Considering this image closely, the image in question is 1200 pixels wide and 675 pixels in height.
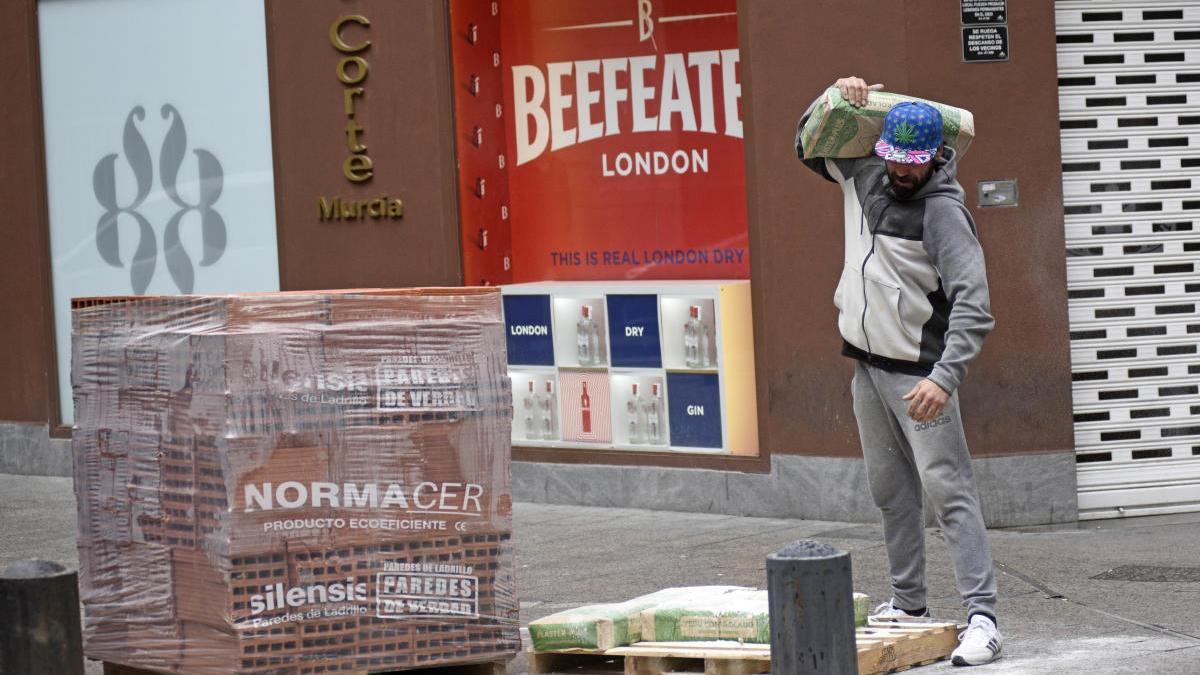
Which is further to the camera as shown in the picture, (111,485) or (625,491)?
(625,491)

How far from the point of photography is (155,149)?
12.2m

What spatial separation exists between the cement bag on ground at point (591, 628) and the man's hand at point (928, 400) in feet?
3.37

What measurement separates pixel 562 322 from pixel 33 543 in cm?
326

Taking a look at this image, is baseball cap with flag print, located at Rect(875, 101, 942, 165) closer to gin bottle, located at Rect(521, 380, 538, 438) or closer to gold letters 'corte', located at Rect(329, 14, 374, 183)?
gin bottle, located at Rect(521, 380, 538, 438)

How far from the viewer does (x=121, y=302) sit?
661 centimetres

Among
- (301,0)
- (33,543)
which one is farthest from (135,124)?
(33,543)

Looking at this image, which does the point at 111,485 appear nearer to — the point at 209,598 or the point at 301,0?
the point at 209,598

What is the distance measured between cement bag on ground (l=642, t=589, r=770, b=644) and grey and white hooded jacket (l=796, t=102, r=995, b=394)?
1006 millimetres

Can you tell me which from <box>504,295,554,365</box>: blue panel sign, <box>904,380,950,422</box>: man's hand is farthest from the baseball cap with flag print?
<box>504,295,554,365</box>: blue panel sign

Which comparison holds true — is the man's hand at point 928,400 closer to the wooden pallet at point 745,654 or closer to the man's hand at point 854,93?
the wooden pallet at point 745,654

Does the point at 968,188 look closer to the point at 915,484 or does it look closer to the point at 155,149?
the point at 915,484

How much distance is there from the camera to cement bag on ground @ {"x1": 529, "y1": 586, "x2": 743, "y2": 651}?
6.30m

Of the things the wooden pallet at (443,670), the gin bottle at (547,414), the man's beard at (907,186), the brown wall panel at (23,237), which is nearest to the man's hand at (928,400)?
the man's beard at (907,186)

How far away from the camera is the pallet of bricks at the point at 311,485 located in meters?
6.01
